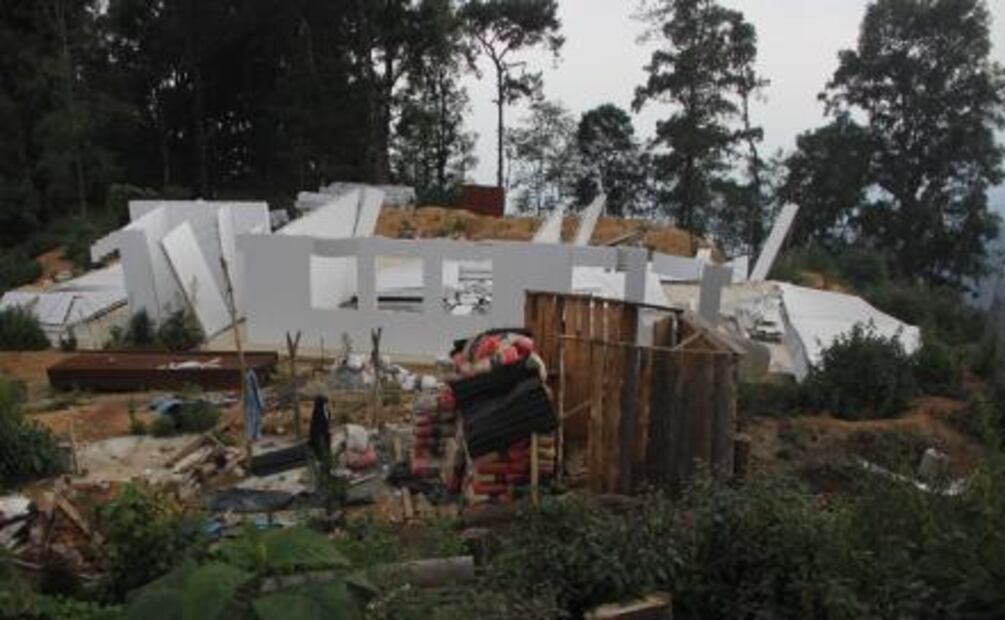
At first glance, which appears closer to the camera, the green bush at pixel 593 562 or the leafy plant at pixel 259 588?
the leafy plant at pixel 259 588

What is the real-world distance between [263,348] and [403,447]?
6.90 m

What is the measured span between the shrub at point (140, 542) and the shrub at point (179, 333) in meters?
11.0

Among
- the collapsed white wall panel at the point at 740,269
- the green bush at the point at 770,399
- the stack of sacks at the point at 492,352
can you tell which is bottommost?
the green bush at the point at 770,399

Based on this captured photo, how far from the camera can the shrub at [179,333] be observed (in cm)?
1672

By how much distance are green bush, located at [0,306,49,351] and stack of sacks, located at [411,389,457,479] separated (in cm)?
1050

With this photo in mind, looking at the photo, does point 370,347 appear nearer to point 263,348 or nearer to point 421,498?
point 263,348

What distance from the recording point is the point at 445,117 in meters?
37.5

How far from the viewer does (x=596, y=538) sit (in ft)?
15.8

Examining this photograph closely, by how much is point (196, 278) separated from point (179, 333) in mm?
1482

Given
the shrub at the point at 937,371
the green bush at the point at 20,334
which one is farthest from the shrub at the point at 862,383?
the green bush at the point at 20,334

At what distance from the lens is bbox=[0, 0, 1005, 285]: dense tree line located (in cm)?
3050

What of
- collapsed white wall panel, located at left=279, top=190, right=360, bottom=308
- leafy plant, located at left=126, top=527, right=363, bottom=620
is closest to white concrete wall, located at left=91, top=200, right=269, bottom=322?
collapsed white wall panel, located at left=279, top=190, right=360, bottom=308

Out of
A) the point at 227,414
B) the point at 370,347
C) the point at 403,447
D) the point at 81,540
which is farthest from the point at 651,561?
the point at 370,347

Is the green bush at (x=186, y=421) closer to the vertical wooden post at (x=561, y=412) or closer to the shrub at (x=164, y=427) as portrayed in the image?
the shrub at (x=164, y=427)
